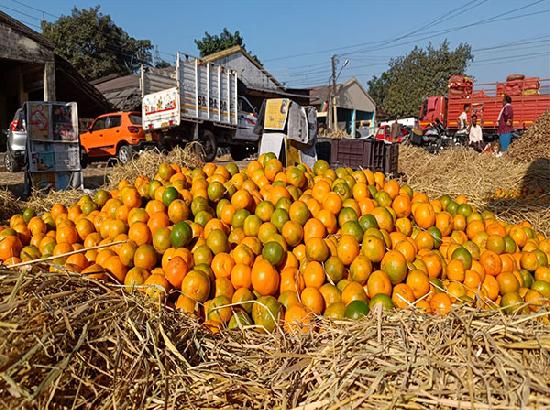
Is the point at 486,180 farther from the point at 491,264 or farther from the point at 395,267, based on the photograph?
the point at 395,267

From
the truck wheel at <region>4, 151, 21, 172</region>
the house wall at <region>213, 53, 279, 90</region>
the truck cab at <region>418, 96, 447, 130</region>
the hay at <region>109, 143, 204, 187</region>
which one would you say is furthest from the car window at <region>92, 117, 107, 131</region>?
the truck cab at <region>418, 96, 447, 130</region>

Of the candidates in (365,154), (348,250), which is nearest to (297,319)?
(348,250)

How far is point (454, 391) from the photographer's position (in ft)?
4.49

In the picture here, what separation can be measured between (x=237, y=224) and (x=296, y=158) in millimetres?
4902

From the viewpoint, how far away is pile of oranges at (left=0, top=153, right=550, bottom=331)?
7.71 ft

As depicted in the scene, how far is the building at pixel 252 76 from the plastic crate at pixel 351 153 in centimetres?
1864

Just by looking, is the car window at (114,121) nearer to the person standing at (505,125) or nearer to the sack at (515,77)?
the person standing at (505,125)

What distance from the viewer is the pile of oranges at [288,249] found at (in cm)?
235

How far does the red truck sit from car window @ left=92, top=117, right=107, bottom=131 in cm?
1688

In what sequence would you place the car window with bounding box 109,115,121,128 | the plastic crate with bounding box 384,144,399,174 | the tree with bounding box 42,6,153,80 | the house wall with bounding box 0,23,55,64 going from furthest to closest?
the tree with bounding box 42,6,153,80 < the car window with bounding box 109,115,121,128 < the house wall with bounding box 0,23,55,64 < the plastic crate with bounding box 384,144,399,174

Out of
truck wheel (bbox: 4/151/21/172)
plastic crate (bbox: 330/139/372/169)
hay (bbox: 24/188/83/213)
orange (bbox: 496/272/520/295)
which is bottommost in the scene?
orange (bbox: 496/272/520/295)

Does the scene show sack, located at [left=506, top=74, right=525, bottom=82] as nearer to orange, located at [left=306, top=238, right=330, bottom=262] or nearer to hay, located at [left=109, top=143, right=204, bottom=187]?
hay, located at [left=109, top=143, right=204, bottom=187]

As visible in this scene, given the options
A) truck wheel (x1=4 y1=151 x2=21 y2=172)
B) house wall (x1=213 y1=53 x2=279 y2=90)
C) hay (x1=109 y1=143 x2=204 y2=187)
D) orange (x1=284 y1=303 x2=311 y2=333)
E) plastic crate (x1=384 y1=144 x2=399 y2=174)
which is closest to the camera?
orange (x1=284 y1=303 x2=311 y2=333)

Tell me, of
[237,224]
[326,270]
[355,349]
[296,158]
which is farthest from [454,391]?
[296,158]
